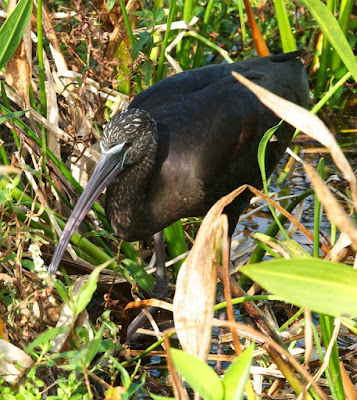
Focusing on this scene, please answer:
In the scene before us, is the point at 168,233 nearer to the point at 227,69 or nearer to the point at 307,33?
the point at 227,69

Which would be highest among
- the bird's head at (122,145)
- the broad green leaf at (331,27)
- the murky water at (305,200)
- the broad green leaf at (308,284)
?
the broad green leaf at (331,27)

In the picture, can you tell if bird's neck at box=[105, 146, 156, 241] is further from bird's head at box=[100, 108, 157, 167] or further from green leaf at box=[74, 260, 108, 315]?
green leaf at box=[74, 260, 108, 315]

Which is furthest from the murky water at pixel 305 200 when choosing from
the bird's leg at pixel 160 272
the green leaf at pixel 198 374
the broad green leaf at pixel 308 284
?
the broad green leaf at pixel 308 284

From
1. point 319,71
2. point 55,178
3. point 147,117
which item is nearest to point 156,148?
point 147,117

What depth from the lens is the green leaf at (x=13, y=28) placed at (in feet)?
6.86

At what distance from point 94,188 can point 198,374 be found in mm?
1185

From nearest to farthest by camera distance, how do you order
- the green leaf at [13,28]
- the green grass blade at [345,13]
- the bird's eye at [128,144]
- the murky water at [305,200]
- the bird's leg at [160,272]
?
the green leaf at [13,28], the bird's eye at [128,144], the bird's leg at [160,272], the murky water at [305,200], the green grass blade at [345,13]

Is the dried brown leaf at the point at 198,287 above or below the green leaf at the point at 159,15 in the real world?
below

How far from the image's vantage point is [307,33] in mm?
4641

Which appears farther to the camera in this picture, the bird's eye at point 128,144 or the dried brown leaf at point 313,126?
the bird's eye at point 128,144

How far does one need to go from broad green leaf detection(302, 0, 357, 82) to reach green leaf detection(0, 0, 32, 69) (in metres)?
0.86

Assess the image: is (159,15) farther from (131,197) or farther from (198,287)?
(198,287)

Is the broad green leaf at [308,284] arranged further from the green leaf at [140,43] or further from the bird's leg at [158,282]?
the green leaf at [140,43]

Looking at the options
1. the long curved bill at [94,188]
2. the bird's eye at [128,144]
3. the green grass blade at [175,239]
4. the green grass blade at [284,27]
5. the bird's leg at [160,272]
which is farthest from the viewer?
the green grass blade at [284,27]
